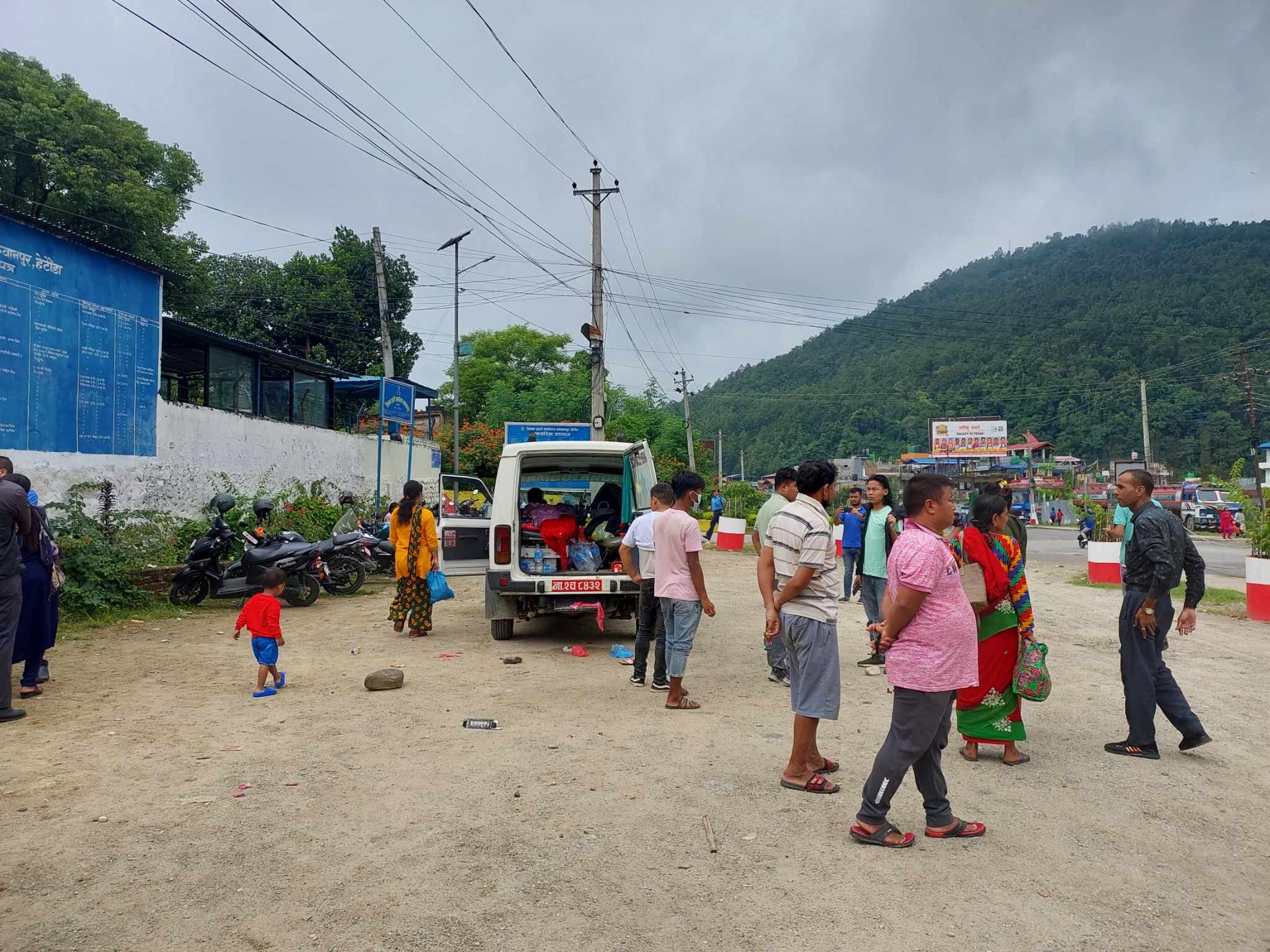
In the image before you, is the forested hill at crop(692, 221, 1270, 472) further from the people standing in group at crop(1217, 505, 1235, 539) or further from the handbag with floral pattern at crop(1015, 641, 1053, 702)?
the handbag with floral pattern at crop(1015, 641, 1053, 702)

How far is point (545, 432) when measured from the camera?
42.4 feet

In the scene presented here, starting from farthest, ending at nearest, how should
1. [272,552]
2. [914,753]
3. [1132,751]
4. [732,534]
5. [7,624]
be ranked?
[732,534] < [272,552] < [7,624] < [1132,751] < [914,753]

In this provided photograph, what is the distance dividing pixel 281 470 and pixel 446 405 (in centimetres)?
2504

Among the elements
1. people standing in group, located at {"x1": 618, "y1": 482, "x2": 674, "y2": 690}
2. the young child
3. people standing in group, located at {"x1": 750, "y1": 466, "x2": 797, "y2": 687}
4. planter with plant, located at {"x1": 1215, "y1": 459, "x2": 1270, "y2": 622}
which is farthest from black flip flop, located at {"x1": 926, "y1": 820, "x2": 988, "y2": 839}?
planter with plant, located at {"x1": 1215, "y1": 459, "x2": 1270, "y2": 622}

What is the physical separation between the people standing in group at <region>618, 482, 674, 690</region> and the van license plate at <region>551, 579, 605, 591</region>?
A: 1.26m

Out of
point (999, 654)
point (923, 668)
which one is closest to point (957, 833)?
point (923, 668)

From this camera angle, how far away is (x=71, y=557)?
9328 mm

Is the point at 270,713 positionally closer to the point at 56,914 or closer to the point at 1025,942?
the point at 56,914

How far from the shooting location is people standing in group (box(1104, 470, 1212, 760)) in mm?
4711

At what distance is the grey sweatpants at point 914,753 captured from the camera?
3.51 metres

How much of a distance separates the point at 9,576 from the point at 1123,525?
45.4ft

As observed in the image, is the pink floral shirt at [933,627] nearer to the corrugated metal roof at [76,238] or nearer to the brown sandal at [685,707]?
the brown sandal at [685,707]

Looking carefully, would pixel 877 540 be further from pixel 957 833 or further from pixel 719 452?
pixel 719 452

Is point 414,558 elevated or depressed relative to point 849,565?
elevated
